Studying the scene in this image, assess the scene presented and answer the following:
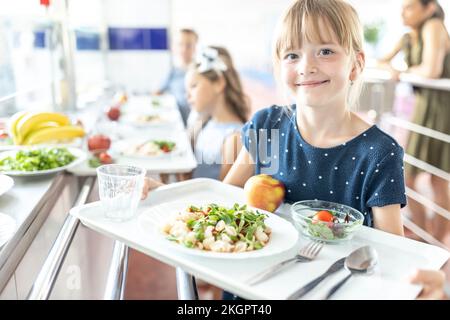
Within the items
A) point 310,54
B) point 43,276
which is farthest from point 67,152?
point 310,54

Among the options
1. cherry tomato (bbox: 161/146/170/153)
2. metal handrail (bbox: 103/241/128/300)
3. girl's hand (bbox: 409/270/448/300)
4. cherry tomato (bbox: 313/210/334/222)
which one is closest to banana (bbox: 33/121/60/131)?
cherry tomato (bbox: 161/146/170/153)

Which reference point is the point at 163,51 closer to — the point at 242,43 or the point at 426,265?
the point at 242,43

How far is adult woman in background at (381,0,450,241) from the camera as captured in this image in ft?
6.86

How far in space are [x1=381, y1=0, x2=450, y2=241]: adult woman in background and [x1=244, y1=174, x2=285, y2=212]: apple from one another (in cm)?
159

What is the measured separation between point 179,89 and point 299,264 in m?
2.78

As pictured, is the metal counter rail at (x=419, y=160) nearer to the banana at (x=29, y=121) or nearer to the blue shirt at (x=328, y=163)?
the blue shirt at (x=328, y=163)

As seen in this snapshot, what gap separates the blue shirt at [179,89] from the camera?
3.05 meters

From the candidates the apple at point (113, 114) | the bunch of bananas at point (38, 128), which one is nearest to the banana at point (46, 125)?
the bunch of bananas at point (38, 128)

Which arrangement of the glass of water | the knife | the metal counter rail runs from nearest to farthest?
the knife, the glass of water, the metal counter rail

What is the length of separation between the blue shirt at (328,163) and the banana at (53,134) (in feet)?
2.39

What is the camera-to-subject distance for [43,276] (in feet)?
2.23

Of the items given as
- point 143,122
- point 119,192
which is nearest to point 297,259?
point 119,192

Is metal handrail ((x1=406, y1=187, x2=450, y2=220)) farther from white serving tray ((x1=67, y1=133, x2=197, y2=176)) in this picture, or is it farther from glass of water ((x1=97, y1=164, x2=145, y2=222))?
glass of water ((x1=97, y1=164, x2=145, y2=222))

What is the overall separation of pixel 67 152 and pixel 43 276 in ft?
2.37
